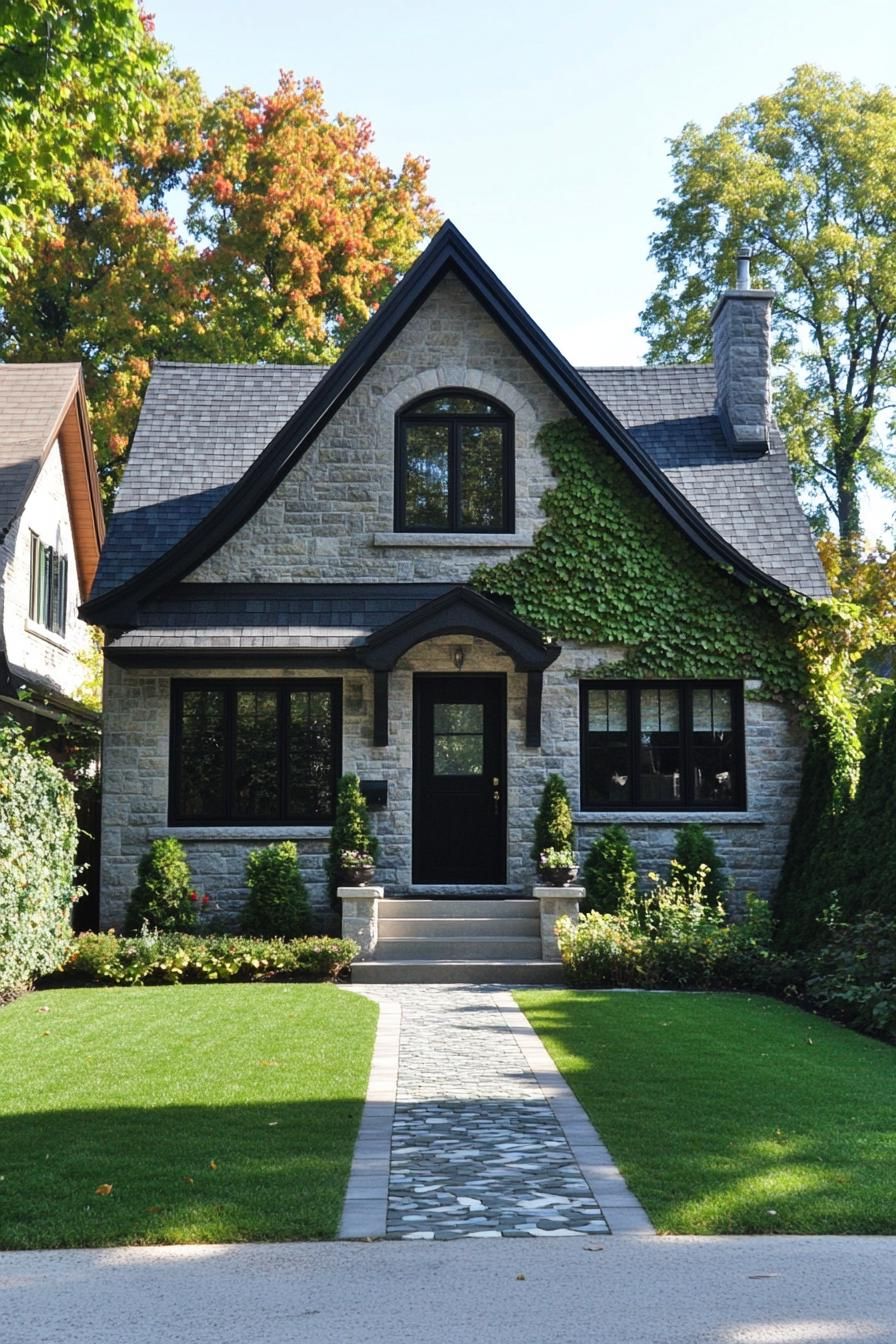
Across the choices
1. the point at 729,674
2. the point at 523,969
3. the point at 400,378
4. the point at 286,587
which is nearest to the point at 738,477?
the point at 729,674

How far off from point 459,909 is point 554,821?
1521 mm

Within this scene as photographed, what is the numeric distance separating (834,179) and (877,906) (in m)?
25.6

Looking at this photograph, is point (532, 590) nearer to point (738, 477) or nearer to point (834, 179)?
point (738, 477)

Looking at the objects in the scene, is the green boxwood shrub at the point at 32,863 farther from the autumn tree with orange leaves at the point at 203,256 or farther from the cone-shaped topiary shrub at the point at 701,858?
the autumn tree with orange leaves at the point at 203,256

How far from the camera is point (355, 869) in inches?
603

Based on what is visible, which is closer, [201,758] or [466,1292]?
[466,1292]

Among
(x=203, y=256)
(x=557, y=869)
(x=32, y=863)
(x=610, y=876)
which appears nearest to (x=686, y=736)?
(x=610, y=876)

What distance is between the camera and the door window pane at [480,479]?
55.6 ft

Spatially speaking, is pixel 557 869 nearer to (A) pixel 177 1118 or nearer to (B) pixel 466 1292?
(A) pixel 177 1118

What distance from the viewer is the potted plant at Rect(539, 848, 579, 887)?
15.2 meters

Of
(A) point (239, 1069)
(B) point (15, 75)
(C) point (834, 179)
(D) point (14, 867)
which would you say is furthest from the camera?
(C) point (834, 179)

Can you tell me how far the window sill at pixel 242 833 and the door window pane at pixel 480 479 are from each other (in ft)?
13.8

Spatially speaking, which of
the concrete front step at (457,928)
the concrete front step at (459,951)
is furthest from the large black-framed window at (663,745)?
the concrete front step at (459,951)

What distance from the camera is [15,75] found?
45.4 feet
